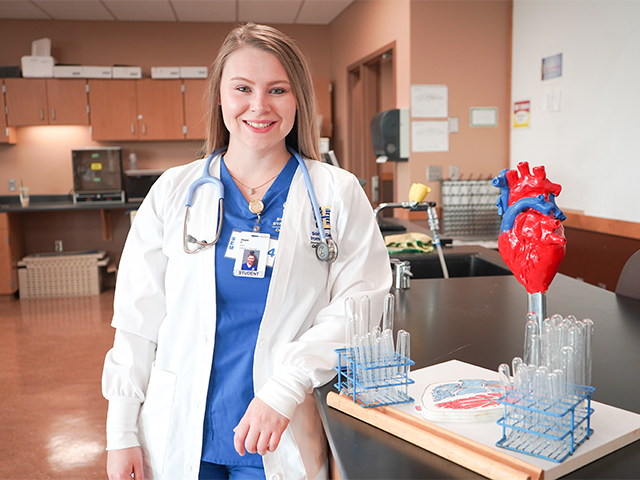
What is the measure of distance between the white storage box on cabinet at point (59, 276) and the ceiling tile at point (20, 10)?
255 cm

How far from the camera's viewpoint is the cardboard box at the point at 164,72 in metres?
5.88

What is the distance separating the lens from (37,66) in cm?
567

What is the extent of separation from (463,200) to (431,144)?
54cm

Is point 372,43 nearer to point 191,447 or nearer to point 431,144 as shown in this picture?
point 431,144

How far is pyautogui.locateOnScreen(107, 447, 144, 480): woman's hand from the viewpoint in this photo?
1128mm

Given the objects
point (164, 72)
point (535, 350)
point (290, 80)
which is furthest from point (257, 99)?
point (164, 72)

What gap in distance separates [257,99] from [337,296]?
46 cm

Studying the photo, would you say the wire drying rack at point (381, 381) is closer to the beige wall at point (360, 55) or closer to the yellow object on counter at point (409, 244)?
the yellow object on counter at point (409, 244)

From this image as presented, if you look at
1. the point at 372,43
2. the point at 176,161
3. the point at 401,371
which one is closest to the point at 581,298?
the point at 401,371

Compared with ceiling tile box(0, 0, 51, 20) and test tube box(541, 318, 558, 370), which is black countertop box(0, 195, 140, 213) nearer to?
ceiling tile box(0, 0, 51, 20)

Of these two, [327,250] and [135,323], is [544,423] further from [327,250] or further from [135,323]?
[135,323]

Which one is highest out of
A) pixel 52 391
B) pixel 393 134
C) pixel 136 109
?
pixel 136 109

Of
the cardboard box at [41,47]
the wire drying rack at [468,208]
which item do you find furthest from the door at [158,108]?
the wire drying rack at [468,208]

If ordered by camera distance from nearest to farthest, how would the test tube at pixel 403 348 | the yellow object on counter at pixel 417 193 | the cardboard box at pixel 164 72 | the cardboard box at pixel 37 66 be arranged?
the test tube at pixel 403 348 → the yellow object on counter at pixel 417 193 → the cardboard box at pixel 37 66 → the cardboard box at pixel 164 72
